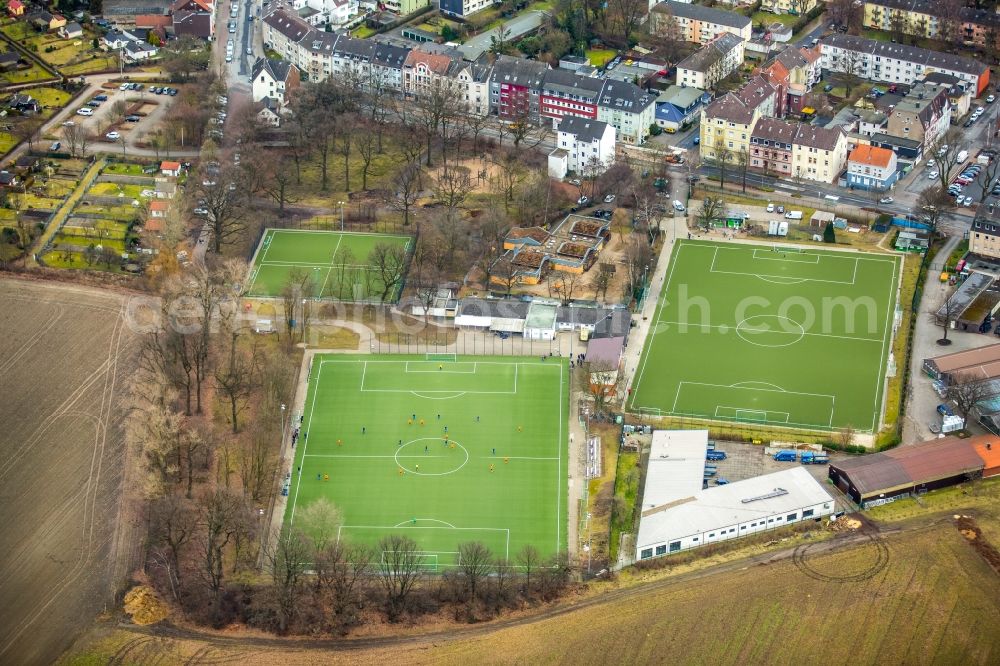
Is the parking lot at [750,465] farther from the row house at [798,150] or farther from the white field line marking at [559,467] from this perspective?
the row house at [798,150]

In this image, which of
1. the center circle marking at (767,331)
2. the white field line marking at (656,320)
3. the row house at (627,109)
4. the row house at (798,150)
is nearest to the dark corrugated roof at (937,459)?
the center circle marking at (767,331)

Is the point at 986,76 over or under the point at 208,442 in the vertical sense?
over

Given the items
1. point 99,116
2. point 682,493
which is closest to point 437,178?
point 99,116

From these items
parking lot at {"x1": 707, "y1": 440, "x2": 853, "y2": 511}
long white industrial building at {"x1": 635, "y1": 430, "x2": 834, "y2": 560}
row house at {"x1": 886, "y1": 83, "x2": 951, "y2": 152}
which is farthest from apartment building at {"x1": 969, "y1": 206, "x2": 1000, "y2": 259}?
long white industrial building at {"x1": 635, "y1": 430, "x2": 834, "y2": 560}

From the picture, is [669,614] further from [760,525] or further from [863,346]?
[863,346]

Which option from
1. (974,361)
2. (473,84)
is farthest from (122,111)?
(974,361)

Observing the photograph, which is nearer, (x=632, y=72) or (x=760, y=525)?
(x=760, y=525)

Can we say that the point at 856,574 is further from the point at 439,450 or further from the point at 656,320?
the point at 656,320
